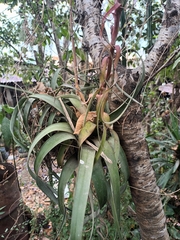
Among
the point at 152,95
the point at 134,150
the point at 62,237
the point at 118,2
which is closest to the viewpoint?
the point at 118,2

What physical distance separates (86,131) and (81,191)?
0.12 m

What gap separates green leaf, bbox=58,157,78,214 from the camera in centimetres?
39

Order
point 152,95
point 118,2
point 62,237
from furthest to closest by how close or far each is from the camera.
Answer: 1. point 152,95
2. point 62,237
3. point 118,2

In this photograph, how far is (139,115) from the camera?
48 cm

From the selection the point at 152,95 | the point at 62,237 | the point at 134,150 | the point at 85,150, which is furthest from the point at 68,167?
the point at 152,95

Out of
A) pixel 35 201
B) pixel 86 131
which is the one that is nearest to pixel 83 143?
pixel 86 131

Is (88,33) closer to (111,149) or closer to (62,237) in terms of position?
(111,149)

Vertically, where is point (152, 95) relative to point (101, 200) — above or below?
above

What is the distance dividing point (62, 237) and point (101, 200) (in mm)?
490

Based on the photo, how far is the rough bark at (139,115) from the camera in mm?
453

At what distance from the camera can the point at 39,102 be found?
49 cm

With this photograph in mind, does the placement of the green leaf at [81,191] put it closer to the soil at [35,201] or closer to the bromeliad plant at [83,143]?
the bromeliad plant at [83,143]

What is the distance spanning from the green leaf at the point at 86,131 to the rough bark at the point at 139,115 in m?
0.08

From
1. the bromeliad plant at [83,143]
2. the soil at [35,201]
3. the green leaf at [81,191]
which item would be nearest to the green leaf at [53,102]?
the bromeliad plant at [83,143]
